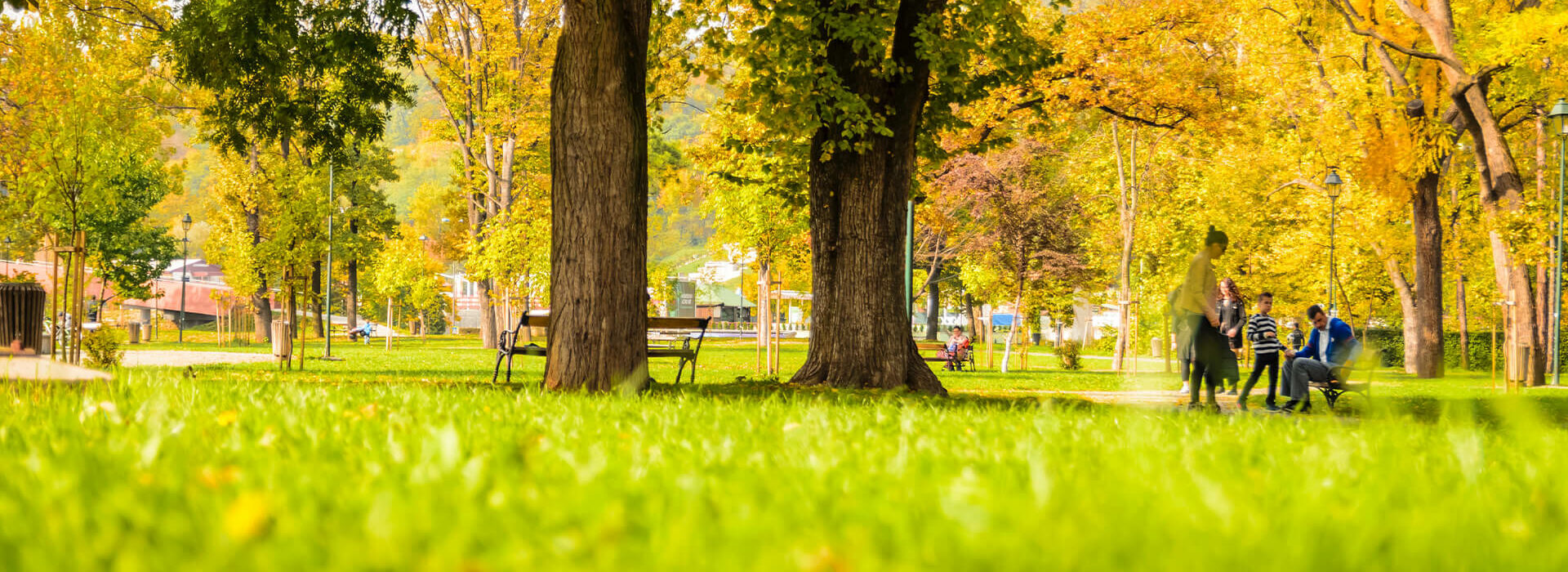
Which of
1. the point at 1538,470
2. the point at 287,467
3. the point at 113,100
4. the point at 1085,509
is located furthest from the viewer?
the point at 113,100

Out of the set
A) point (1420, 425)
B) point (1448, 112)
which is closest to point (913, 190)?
point (1420, 425)

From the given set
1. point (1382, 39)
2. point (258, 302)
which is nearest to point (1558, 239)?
point (1382, 39)

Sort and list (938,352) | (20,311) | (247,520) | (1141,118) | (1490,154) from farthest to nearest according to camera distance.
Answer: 1. (938,352)
2. (1490,154)
3. (1141,118)
4. (20,311)
5. (247,520)

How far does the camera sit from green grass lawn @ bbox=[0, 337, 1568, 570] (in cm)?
177

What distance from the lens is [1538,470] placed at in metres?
3.68

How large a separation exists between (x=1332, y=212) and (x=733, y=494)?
35.7m

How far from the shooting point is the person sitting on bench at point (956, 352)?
29.2 metres

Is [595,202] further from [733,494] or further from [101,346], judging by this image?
[101,346]

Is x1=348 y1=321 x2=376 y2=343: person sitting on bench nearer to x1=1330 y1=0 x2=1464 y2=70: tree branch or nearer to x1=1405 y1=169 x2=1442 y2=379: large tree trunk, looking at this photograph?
x1=1330 y1=0 x2=1464 y2=70: tree branch

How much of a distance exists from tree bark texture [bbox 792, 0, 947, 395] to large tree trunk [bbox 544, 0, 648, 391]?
3.67 m

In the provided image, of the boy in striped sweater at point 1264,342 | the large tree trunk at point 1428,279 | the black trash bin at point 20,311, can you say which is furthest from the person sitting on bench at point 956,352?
the black trash bin at point 20,311

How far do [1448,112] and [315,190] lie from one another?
28.2m

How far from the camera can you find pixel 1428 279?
2911cm

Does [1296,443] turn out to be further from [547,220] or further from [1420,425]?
[547,220]
